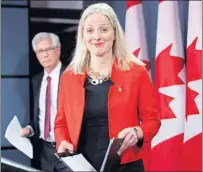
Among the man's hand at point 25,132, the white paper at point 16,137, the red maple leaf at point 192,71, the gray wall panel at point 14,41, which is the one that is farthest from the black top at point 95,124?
the gray wall panel at point 14,41

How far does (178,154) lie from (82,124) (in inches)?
65.5

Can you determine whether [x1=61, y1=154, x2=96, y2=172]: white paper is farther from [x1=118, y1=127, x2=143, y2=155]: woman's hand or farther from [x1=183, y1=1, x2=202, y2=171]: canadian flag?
[x1=183, y1=1, x2=202, y2=171]: canadian flag

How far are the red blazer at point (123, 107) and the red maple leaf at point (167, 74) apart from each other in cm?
147

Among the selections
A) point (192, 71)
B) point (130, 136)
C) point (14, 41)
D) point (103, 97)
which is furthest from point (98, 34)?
point (14, 41)

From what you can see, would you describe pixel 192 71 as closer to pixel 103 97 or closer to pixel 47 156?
pixel 47 156

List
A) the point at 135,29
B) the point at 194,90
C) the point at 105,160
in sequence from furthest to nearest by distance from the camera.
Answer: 1. the point at 135,29
2. the point at 194,90
3. the point at 105,160

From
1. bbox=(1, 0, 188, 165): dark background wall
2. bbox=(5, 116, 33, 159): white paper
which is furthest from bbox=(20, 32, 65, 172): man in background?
bbox=(1, 0, 188, 165): dark background wall

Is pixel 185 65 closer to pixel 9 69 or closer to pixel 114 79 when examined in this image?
pixel 9 69

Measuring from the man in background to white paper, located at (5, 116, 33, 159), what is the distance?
212 mm

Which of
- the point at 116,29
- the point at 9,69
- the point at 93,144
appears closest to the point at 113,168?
the point at 93,144

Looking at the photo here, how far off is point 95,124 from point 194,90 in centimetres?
156

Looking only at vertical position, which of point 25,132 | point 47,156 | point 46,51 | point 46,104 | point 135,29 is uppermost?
point 135,29

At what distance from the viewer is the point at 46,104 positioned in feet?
7.36

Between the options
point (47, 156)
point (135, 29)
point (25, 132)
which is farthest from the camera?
point (135, 29)
